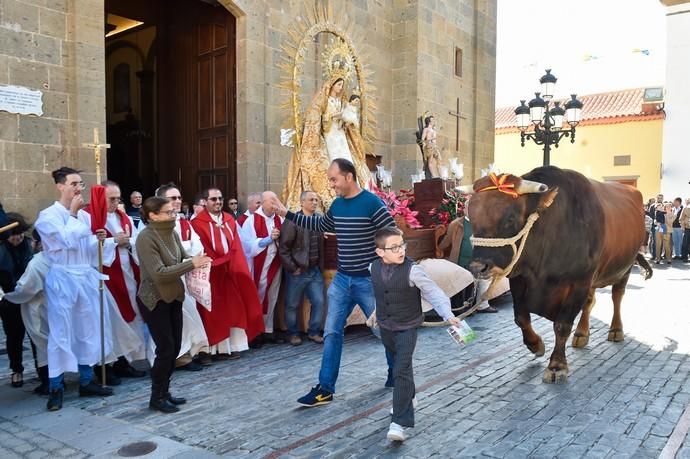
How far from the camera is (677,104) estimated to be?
880 inches

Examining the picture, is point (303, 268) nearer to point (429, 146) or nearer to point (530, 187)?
point (530, 187)

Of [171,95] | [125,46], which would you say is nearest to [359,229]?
[171,95]

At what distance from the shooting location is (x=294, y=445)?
4070 millimetres

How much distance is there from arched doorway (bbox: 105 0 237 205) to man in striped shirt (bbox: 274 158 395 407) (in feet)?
23.7

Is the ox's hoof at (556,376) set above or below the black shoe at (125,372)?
above

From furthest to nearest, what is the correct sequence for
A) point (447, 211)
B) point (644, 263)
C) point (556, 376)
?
point (447, 211) < point (644, 263) < point (556, 376)

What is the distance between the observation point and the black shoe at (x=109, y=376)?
5.53 m

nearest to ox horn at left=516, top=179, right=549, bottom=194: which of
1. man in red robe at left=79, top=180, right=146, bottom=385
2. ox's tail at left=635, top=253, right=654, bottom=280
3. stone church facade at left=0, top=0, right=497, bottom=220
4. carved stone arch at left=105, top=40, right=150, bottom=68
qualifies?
ox's tail at left=635, top=253, right=654, bottom=280

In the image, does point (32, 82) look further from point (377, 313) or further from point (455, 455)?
point (455, 455)

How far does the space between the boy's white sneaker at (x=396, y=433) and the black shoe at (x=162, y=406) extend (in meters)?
1.86

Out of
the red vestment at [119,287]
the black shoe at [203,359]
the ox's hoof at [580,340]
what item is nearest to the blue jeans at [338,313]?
the black shoe at [203,359]

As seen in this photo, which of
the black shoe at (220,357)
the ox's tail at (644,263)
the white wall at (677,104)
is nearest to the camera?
the black shoe at (220,357)

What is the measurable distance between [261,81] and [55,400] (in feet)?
26.5

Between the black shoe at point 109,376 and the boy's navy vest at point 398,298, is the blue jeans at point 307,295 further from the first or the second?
the boy's navy vest at point 398,298
